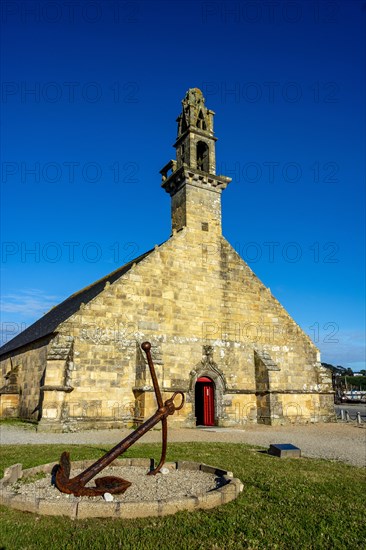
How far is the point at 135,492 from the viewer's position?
20.8 ft

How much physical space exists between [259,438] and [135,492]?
9260 millimetres

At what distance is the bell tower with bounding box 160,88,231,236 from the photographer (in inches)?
865

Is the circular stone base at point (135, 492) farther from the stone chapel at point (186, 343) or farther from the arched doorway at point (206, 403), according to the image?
the arched doorway at point (206, 403)

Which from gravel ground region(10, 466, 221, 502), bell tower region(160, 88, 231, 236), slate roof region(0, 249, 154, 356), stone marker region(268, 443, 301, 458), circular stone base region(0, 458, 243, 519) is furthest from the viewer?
bell tower region(160, 88, 231, 236)

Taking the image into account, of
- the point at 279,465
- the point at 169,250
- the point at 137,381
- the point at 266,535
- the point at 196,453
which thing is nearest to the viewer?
the point at 266,535

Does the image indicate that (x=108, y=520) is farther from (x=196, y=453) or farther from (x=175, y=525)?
(x=196, y=453)

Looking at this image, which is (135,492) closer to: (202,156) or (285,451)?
(285,451)

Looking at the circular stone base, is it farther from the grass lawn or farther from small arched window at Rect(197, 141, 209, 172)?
small arched window at Rect(197, 141, 209, 172)

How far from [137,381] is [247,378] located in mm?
6263

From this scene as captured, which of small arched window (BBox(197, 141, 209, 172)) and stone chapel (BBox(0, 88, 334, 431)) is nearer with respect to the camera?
stone chapel (BBox(0, 88, 334, 431))

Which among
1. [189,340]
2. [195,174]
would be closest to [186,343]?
[189,340]

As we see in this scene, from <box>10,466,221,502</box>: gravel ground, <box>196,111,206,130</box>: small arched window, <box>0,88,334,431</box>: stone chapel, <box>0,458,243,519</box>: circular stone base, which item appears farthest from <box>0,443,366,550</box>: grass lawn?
<box>196,111,206,130</box>: small arched window

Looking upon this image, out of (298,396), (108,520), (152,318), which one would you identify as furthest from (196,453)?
(298,396)

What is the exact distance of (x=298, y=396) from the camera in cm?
2122
